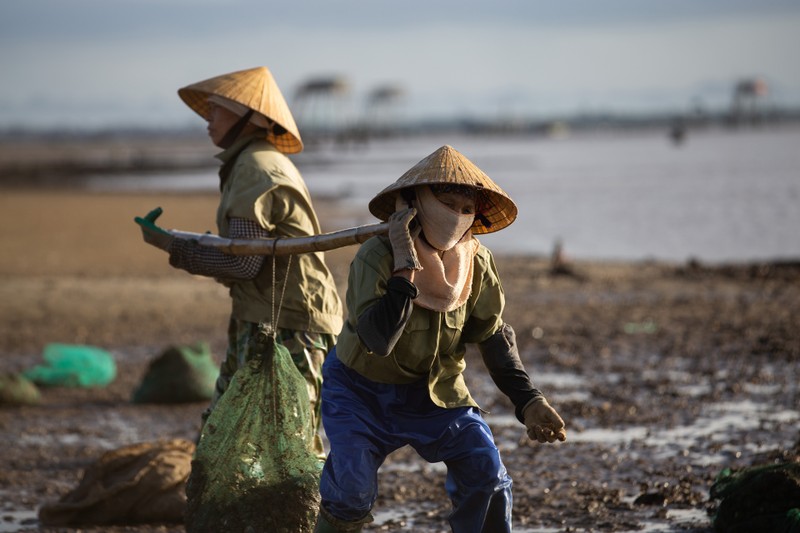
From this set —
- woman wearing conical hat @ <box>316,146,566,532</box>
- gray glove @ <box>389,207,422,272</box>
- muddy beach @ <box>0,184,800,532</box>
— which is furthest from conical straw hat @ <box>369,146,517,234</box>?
muddy beach @ <box>0,184,800,532</box>

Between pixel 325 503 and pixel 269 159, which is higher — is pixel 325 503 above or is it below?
below

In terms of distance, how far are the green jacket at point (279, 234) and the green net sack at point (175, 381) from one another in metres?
3.22

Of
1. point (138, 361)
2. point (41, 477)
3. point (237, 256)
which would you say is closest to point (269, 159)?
point (237, 256)

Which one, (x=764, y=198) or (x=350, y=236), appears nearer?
(x=350, y=236)

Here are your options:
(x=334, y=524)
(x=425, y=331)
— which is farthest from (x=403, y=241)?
(x=334, y=524)

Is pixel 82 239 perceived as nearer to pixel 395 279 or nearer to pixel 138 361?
pixel 138 361

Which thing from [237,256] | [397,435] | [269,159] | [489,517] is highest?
[269,159]

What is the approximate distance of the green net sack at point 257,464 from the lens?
3965 millimetres

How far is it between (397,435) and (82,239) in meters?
15.5

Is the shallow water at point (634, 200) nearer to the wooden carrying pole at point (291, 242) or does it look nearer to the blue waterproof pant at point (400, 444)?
the wooden carrying pole at point (291, 242)

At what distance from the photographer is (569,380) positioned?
8164 mm

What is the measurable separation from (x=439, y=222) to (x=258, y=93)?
4.62 feet

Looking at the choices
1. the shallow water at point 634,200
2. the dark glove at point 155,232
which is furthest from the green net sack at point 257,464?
the shallow water at point 634,200

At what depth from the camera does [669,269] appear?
13.9 m
